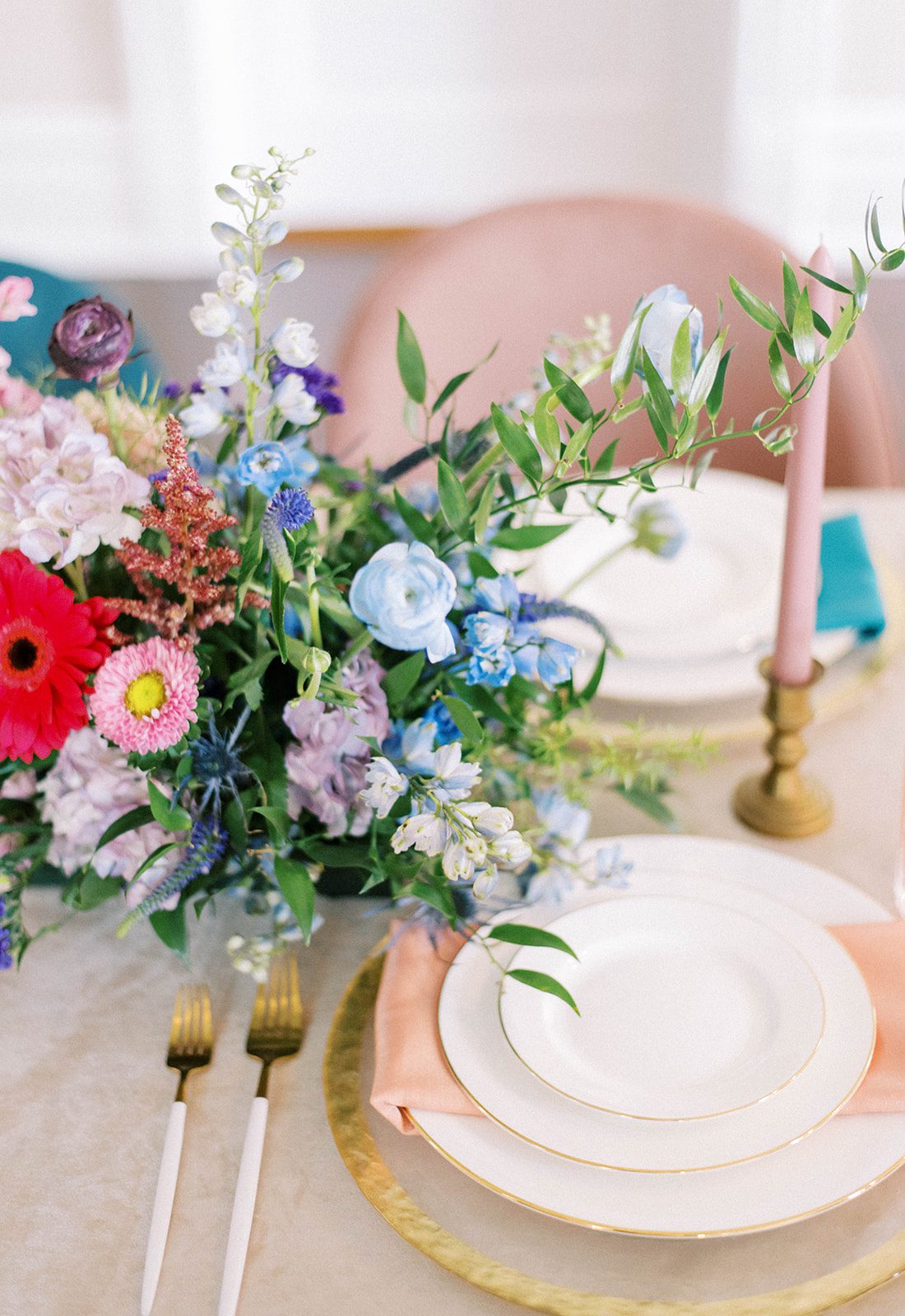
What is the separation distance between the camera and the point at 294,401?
1.87ft

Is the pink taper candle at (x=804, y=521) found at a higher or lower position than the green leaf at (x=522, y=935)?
higher

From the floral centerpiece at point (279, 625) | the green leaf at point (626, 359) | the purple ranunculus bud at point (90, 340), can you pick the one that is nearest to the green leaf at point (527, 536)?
the floral centerpiece at point (279, 625)

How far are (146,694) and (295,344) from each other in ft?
0.58

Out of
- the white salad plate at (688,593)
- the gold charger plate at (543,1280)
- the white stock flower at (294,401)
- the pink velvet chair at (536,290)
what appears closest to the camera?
the gold charger plate at (543,1280)

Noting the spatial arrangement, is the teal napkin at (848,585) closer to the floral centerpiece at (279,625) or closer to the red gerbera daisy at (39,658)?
the floral centerpiece at (279,625)

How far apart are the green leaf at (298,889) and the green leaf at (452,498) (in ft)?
0.61

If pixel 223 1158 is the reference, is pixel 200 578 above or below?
above

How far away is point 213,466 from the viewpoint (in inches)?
25.3

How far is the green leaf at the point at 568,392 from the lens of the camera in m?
0.49

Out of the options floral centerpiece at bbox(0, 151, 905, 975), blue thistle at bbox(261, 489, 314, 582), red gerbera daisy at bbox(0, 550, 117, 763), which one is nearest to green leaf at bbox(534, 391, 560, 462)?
floral centerpiece at bbox(0, 151, 905, 975)

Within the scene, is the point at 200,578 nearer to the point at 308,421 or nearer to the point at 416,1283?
the point at 308,421

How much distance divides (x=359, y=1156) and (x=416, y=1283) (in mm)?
64

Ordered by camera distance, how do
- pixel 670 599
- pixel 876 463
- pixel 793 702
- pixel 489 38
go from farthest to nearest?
pixel 489 38 < pixel 876 463 < pixel 670 599 < pixel 793 702

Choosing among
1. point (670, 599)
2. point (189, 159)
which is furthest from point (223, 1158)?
point (189, 159)
